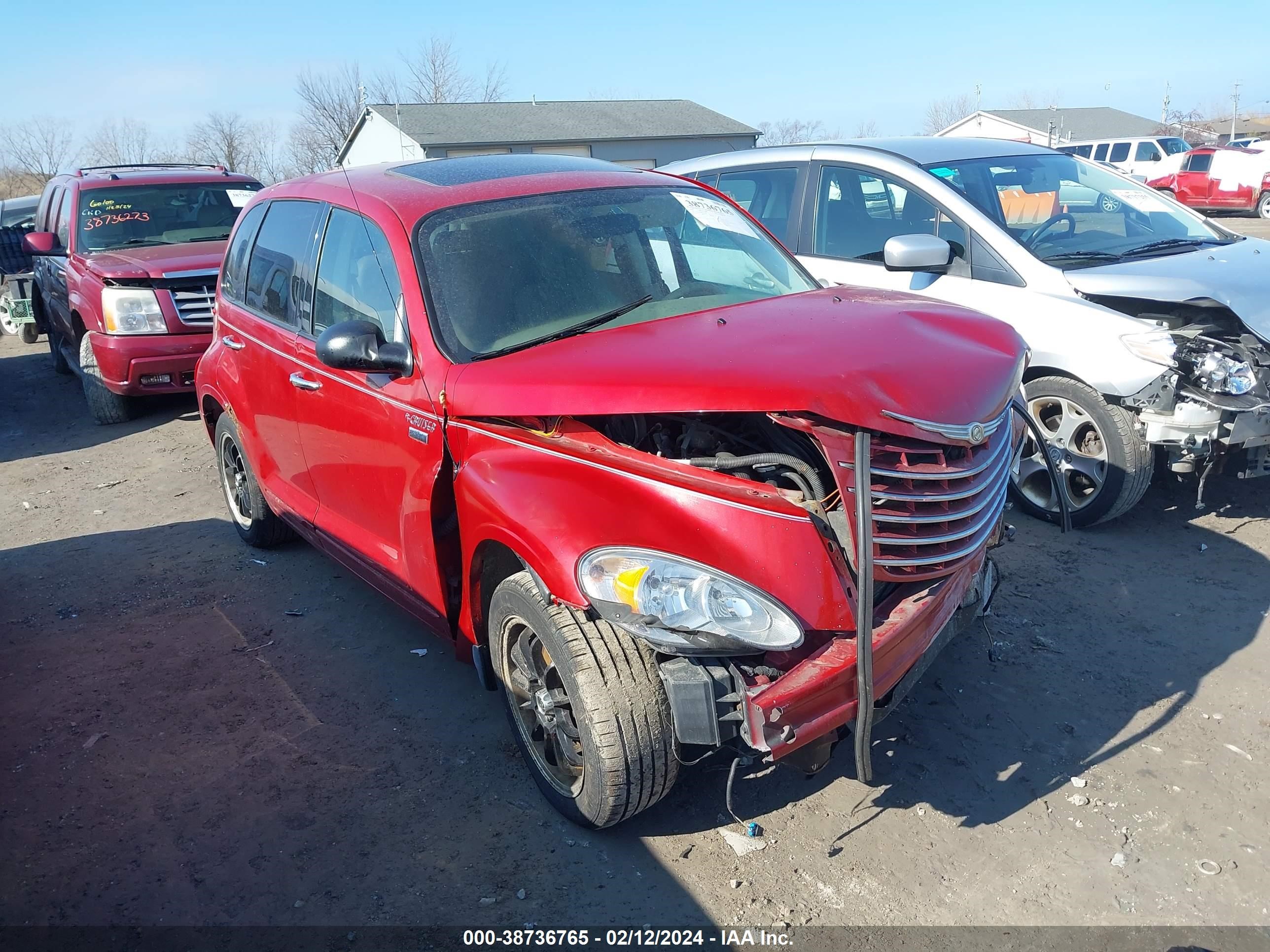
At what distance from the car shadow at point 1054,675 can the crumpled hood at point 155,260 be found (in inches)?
259

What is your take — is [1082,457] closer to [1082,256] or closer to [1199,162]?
[1082,256]

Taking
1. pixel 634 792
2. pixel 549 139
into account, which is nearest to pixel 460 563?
pixel 634 792

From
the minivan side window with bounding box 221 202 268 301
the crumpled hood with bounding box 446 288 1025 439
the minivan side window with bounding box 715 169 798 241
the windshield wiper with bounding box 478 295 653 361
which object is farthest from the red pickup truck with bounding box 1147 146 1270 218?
the windshield wiper with bounding box 478 295 653 361

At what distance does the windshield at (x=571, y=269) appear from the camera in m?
3.46

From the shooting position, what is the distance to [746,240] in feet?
14.1

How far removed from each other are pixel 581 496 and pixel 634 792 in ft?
2.94

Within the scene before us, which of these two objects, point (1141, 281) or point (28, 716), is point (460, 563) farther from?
point (1141, 281)

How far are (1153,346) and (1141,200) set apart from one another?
68.3 inches

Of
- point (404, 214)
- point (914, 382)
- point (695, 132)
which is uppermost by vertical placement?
point (404, 214)

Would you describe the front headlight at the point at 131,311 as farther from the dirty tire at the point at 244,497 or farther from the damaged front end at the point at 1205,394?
the damaged front end at the point at 1205,394

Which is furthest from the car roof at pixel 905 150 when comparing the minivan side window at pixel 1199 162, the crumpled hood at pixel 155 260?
the minivan side window at pixel 1199 162

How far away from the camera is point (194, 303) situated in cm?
821

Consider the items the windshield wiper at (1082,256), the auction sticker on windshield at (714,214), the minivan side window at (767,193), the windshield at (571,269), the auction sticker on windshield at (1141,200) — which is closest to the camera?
the windshield at (571,269)

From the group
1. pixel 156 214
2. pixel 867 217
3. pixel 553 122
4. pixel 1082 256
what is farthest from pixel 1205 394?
pixel 553 122
